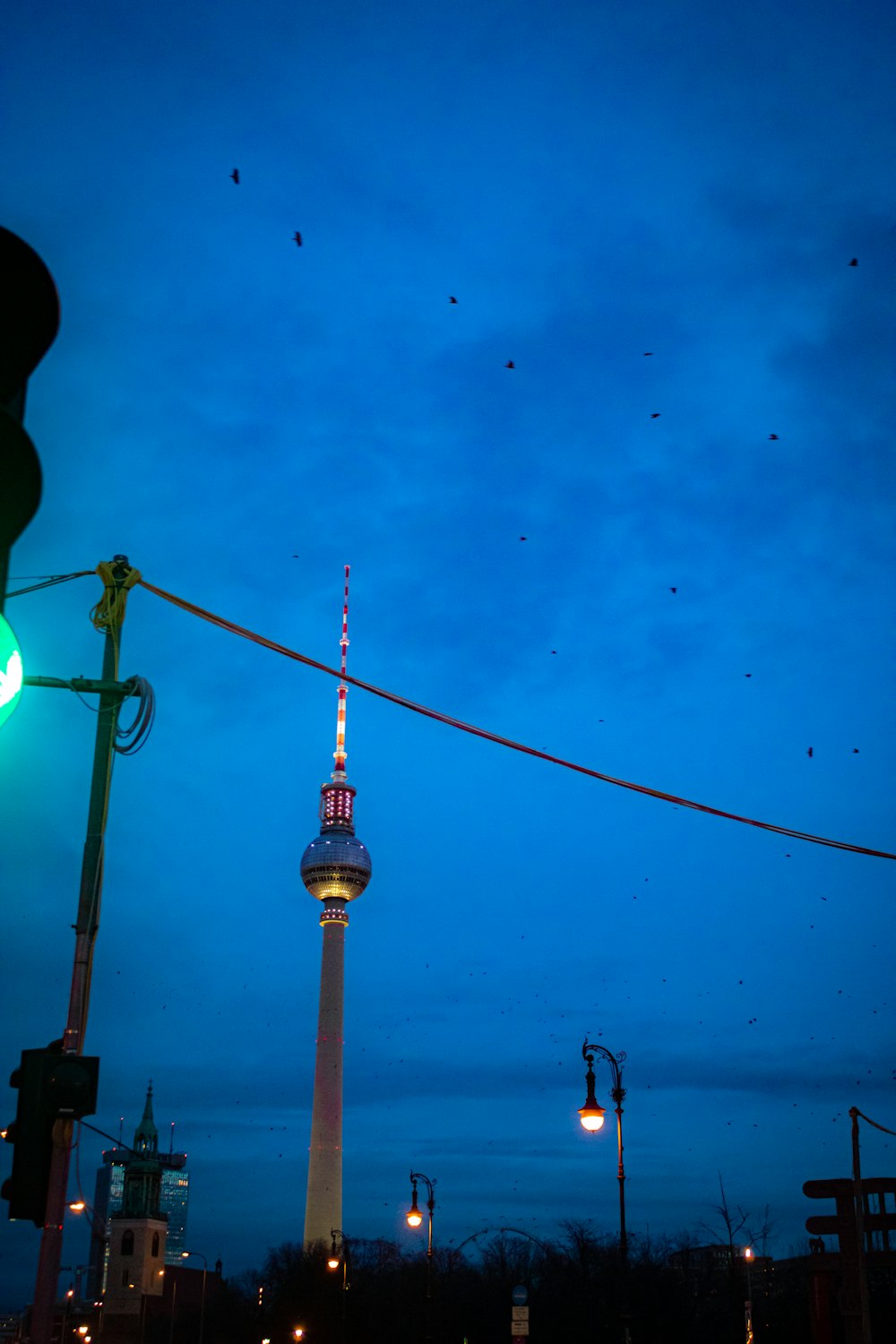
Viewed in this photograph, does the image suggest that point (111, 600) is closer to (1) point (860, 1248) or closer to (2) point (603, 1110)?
(2) point (603, 1110)

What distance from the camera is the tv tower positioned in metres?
144

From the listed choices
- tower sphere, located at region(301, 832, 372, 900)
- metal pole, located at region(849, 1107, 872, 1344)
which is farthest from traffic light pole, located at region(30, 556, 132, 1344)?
tower sphere, located at region(301, 832, 372, 900)

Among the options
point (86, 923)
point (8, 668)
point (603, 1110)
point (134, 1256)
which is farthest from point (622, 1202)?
point (134, 1256)

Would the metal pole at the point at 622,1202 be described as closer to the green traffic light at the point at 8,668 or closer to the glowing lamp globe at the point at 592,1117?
the glowing lamp globe at the point at 592,1117

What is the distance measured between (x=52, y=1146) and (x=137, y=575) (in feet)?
17.7

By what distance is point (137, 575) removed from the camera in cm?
1251

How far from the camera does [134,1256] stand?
123 metres

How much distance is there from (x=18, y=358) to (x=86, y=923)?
897 centimetres

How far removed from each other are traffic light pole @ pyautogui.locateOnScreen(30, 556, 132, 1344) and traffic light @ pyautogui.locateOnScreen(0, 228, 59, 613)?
7680 millimetres

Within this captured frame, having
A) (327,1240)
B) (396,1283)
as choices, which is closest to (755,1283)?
(396,1283)

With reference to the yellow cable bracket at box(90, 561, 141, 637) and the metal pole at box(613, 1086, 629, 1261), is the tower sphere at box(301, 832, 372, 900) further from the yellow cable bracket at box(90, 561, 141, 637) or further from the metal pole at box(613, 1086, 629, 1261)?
the yellow cable bracket at box(90, 561, 141, 637)

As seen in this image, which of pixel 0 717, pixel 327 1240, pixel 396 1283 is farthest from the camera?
pixel 327 1240

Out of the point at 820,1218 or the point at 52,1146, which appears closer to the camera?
the point at 52,1146

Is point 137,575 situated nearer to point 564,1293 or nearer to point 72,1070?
point 72,1070
